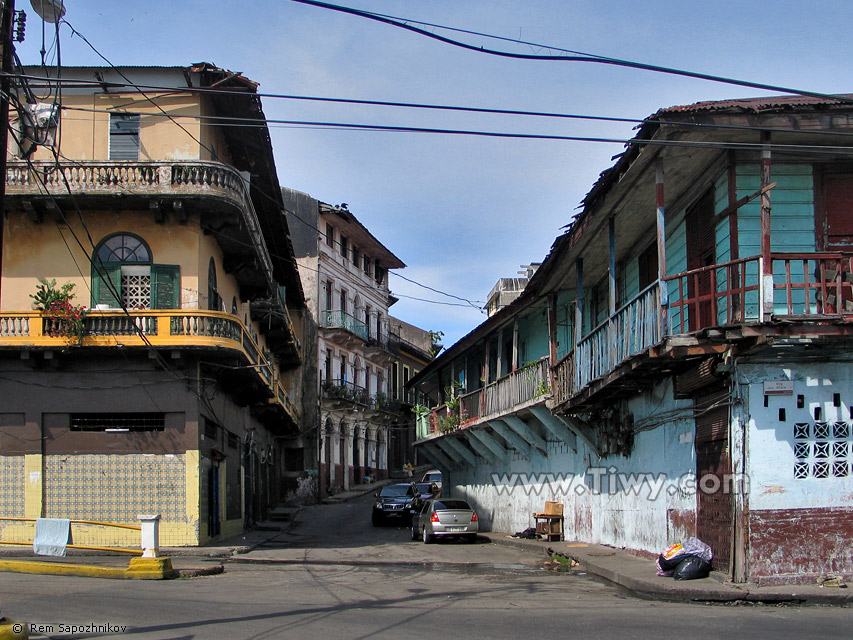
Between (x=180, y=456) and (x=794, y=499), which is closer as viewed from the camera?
(x=794, y=499)

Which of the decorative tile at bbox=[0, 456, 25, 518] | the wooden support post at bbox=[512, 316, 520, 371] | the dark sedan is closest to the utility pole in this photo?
the decorative tile at bbox=[0, 456, 25, 518]

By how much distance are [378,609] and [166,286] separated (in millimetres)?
13063

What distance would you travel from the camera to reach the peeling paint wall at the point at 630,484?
1551cm

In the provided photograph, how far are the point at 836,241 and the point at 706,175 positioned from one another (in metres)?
2.31

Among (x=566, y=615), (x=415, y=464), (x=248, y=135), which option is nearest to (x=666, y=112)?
(x=566, y=615)

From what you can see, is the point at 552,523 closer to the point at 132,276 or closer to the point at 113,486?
the point at 113,486

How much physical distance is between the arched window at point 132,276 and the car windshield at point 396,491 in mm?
15958

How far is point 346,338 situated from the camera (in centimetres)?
5166

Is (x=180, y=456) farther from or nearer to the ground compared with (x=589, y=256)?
nearer to the ground

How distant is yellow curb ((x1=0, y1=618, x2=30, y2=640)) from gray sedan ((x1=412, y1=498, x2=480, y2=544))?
59.6 feet

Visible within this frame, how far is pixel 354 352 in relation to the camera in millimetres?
54719

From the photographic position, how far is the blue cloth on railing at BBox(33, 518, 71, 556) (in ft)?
56.2

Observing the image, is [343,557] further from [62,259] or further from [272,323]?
[272,323]

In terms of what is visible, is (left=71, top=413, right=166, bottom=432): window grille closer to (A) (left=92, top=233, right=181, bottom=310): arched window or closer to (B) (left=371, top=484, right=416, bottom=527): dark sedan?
(A) (left=92, top=233, right=181, bottom=310): arched window
